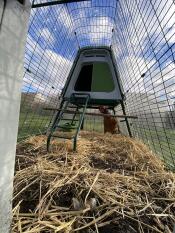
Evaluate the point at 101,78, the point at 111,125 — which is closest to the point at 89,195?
the point at 101,78

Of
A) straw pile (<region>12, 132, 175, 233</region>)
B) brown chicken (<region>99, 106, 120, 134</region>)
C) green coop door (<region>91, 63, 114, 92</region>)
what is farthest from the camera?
brown chicken (<region>99, 106, 120, 134</region>)

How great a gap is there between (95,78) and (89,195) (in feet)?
7.77

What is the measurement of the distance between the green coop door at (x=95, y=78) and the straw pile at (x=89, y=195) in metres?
1.61

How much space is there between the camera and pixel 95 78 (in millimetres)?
3496

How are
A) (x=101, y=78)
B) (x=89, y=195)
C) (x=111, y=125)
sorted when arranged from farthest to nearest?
(x=111, y=125), (x=101, y=78), (x=89, y=195)

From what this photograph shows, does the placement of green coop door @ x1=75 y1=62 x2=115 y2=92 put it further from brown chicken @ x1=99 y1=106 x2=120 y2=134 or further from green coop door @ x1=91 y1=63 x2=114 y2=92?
brown chicken @ x1=99 y1=106 x2=120 y2=134

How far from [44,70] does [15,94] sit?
7.75 ft

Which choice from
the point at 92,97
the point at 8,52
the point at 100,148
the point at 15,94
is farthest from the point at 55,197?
the point at 92,97

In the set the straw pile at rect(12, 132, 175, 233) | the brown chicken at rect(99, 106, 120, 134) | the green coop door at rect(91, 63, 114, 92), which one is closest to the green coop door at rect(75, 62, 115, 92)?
the green coop door at rect(91, 63, 114, 92)

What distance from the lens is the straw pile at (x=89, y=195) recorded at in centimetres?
110

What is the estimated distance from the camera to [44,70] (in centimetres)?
327

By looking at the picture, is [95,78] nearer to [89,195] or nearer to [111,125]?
[111,125]

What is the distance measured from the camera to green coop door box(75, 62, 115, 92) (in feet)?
11.2

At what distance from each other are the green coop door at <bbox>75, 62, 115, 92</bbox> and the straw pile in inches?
63.6
